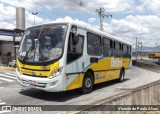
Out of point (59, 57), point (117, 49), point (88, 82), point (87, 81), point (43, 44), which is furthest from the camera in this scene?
point (117, 49)

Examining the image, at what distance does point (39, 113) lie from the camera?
26.7ft

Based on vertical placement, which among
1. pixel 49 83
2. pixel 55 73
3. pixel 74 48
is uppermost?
pixel 74 48

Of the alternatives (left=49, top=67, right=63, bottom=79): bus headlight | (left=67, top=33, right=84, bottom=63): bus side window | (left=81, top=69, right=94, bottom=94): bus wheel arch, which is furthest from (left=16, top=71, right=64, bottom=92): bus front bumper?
(left=81, top=69, right=94, bottom=94): bus wheel arch

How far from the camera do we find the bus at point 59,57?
9633 millimetres

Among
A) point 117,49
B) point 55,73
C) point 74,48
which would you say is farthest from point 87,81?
point 117,49

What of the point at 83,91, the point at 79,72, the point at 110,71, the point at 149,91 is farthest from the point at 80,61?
the point at 110,71

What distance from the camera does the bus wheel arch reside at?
37.9 feet

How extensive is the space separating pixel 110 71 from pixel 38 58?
605 centimetres

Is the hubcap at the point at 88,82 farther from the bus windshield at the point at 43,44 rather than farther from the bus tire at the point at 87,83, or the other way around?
the bus windshield at the point at 43,44

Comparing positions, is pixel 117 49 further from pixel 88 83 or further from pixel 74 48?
pixel 74 48

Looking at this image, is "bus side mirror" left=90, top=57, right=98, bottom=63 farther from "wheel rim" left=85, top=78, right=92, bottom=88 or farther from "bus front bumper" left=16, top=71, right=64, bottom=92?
"bus front bumper" left=16, top=71, right=64, bottom=92

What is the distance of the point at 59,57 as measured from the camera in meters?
9.65

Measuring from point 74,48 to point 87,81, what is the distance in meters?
1.96

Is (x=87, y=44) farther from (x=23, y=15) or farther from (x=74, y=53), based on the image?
(x=23, y=15)
